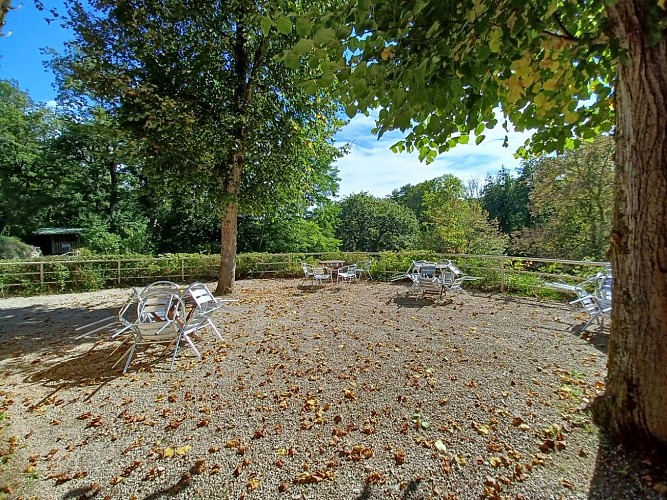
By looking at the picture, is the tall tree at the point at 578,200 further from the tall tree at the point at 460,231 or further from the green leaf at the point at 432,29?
the green leaf at the point at 432,29

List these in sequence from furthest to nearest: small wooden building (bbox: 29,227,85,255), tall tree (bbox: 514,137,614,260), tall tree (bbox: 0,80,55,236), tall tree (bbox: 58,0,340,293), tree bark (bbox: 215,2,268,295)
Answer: small wooden building (bbox: 29,227,85,255) → tall tree (bbox: 0,80,55,236) → tall tree (bbox: 514,137,614,260) → tree bark (bbox: 215,2,268,295) → tall tree (bbox: 58,0,340,293)

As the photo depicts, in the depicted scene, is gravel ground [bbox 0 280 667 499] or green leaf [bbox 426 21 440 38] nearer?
green leaf [bbox 426 21 440 38]

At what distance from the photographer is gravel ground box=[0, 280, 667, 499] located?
2.23 meters

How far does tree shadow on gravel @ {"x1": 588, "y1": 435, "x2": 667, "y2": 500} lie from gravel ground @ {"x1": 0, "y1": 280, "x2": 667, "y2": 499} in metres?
0.01

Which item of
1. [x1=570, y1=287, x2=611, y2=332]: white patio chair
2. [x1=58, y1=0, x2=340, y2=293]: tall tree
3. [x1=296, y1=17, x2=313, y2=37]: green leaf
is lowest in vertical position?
[x1=570, y1=287, x2=611, y2=332]: white patio chair

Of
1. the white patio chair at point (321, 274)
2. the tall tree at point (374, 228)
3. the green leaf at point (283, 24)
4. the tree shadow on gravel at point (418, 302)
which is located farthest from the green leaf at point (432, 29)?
the tall tree at point (374, 228)

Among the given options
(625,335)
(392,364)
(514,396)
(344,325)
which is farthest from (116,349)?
(625,335)

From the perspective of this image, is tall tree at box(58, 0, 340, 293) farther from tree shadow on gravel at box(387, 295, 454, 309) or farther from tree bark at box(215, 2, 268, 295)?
tree shadow on gravel at box(387, 295, 454, 309)

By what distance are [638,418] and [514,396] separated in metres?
1.08

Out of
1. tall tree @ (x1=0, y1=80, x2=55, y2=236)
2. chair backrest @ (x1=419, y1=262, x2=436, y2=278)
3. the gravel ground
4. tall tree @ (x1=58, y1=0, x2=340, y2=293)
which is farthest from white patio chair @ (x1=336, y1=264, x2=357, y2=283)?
tall tree @ (x1=0, y1=80, x2=55, y2=236)

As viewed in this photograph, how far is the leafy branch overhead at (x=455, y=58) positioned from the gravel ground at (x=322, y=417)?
2.64 metres

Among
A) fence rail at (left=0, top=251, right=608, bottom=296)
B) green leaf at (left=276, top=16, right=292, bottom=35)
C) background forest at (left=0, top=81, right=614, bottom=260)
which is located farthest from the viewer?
background forest at (left=0, top=81, right=614, bottom=260)

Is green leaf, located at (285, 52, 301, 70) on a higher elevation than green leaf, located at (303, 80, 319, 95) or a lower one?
higher

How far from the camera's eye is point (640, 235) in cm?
218
